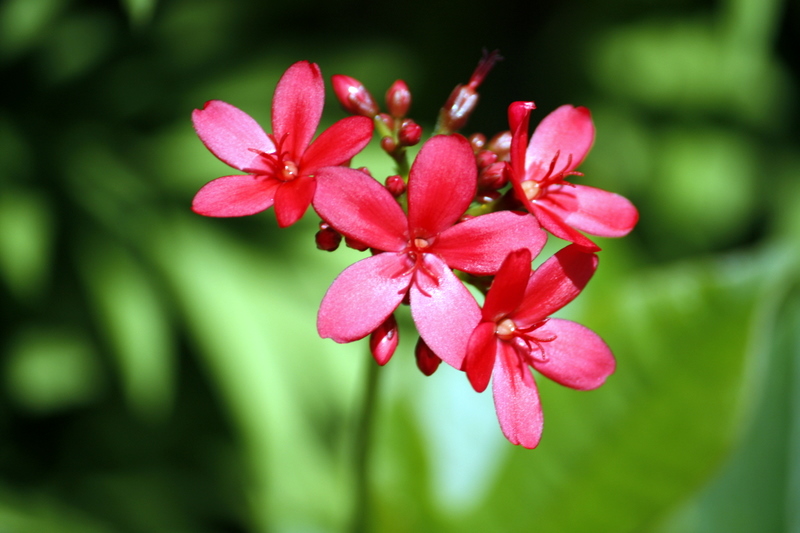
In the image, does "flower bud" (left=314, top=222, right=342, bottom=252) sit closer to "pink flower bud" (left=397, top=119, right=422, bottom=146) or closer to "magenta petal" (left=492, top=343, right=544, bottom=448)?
"pink flower bud" (left=397, top=119, right=422, bottom=146)

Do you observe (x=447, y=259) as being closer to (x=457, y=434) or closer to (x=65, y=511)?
(x=457, y=434)

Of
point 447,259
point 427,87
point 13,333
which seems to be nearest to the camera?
point 447,259

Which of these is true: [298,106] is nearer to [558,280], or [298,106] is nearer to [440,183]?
[440,183]

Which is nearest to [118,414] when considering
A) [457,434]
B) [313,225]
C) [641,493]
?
[313,225]

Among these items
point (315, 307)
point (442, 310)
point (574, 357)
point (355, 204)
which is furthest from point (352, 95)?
point (315, 307)

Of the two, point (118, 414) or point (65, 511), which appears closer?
point (65, 511)

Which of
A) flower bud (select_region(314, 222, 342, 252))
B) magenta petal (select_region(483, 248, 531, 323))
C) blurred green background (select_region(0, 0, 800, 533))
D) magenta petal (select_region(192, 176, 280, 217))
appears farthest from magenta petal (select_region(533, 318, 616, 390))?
blurred green background (select_region(0, 0, 800, 533))
